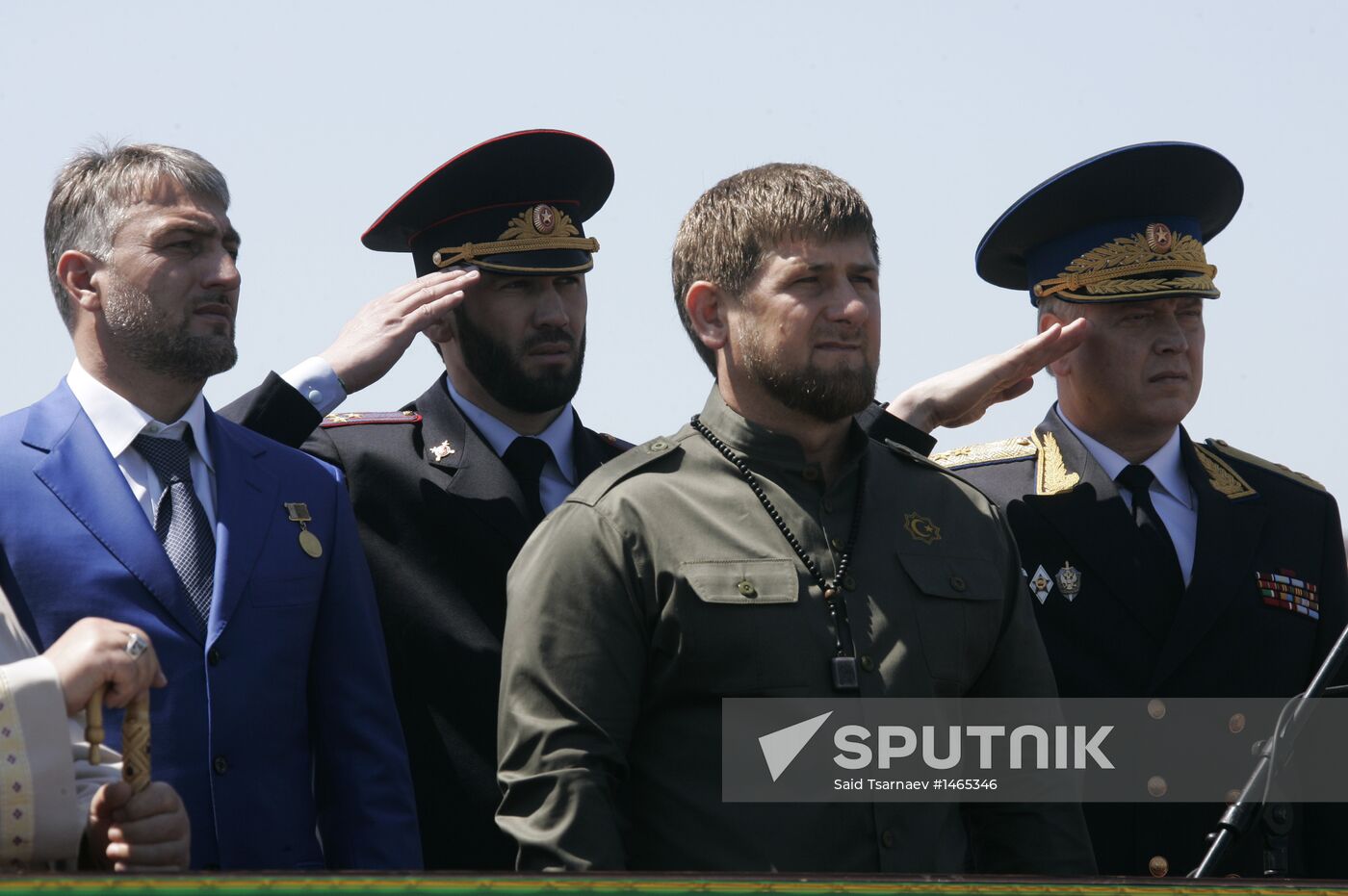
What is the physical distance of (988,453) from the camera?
218 inches

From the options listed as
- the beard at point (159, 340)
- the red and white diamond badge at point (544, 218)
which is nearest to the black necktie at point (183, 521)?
the beard at point (159, 340)

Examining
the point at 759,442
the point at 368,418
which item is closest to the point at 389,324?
the point at 368,418

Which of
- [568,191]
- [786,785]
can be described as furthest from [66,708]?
[568,191]

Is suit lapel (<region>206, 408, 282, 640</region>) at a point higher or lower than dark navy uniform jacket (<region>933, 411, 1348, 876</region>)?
higher

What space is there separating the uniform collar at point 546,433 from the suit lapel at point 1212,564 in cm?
172

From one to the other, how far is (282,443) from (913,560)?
1.71 m

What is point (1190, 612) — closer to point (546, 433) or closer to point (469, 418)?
point (546, 433)

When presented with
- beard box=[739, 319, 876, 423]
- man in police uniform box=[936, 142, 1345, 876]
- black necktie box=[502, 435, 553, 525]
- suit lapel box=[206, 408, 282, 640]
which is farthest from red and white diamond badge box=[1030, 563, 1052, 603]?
suit lapel box=[206, 408, 282, 640]

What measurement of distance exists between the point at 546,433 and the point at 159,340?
131cm

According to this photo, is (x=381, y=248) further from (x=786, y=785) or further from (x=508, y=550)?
(x=786, y=785)

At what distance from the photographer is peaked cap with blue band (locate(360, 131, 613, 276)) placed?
5.55m

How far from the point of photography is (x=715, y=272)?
420cm

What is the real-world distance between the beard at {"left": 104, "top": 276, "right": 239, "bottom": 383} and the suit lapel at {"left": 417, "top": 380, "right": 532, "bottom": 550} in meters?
0.87

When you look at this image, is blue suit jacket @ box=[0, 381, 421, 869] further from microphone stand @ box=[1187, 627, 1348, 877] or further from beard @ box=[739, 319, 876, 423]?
microphone stand @ box=[1187, 627, 1348, 877]
